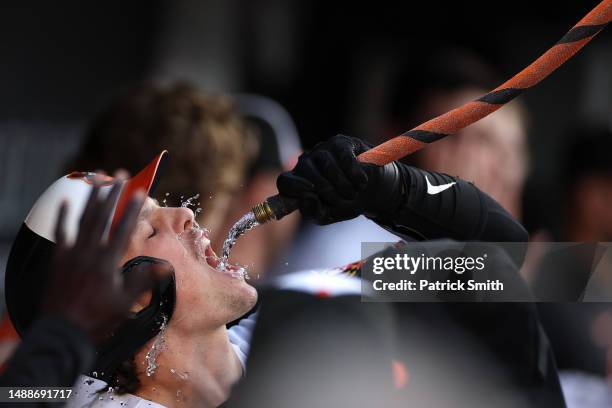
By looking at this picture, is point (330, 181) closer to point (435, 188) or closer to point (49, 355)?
point (435, 188)

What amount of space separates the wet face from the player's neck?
0.03 m

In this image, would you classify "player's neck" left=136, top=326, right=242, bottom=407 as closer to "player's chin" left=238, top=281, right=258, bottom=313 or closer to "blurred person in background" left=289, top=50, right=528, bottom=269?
"player's chin" left=238, top=281, right=258, bottom=313

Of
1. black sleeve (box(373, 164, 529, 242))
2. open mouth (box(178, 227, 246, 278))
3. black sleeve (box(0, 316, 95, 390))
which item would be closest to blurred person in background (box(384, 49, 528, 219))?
black sleeve (box(373, 164, 529, 242))

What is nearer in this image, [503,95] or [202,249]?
[503,95]

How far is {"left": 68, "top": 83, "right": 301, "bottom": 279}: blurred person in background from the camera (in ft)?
6.89

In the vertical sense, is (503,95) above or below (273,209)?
above

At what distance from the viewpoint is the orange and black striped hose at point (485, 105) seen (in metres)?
1.38

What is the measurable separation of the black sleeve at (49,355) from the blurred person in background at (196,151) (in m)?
0.82

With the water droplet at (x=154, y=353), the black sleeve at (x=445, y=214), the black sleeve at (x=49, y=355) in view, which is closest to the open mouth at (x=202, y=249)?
the water droplet at (x=154, y=353)

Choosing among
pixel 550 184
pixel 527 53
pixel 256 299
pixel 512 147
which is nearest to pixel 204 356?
pixel 256 299

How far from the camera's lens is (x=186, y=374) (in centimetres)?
157

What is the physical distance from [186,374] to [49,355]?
1.51 ft

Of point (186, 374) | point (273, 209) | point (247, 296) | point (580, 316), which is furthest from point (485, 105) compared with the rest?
point (580, 316)

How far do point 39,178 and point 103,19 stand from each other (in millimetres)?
840
